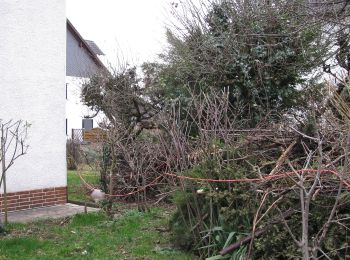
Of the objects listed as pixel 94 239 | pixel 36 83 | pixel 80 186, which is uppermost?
pixel 36 83

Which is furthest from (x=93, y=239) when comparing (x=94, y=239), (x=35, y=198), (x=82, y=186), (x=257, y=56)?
(x=257, y=56)

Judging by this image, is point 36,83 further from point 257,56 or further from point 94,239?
point 257,56

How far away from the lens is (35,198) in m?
8.85

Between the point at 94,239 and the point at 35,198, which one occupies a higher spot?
the point at 35,198

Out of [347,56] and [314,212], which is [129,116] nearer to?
[347,56]

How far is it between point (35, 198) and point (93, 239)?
2.79 meters

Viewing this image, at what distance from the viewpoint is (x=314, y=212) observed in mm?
4695

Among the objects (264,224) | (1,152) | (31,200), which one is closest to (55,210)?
(31,200)

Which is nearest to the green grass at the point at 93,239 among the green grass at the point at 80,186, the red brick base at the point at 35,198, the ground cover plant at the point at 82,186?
the red brick base at the point at 35,198

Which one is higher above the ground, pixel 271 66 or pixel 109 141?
pixel 271 66

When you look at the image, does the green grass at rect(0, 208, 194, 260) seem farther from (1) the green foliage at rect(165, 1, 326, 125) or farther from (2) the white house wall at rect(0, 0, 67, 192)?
(1) the green foliage at rect(165, 1, 326, 125)

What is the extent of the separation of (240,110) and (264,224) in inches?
199

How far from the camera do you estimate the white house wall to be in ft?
27.5

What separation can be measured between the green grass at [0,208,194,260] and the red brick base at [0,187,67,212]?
1.14m
